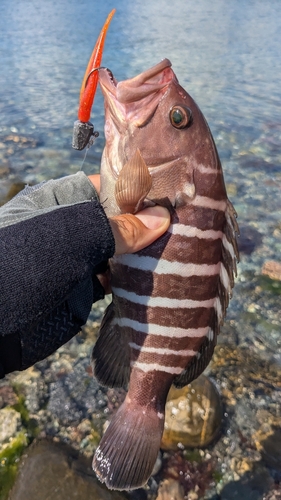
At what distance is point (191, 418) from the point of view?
344cm

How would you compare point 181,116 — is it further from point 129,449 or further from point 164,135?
point 129,449

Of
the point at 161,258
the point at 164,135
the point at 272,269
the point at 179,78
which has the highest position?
the point at 164,135

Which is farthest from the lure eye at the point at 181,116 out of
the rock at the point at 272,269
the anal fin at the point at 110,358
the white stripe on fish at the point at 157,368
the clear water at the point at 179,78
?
the rock at the point at 272,269

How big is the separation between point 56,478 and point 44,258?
2.08m

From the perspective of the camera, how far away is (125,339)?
257 cm

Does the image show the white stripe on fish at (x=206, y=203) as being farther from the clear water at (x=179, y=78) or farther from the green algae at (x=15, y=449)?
the clear water at (x=179, y=78)

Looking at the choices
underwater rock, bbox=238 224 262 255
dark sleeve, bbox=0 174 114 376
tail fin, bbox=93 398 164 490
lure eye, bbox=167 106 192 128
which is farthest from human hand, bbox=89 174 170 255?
underwater rock, bbox=238 224 262 255

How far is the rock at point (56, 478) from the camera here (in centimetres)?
297

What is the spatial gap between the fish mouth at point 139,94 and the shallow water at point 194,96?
2887 mm

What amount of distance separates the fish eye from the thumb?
502mm

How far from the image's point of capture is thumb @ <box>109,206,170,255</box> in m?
2.06

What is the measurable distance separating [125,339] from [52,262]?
3.15ft

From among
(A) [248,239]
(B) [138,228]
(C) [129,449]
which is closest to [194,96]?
(A) [248,239]

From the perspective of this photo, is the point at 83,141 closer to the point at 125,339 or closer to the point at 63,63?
the point at 125,339
